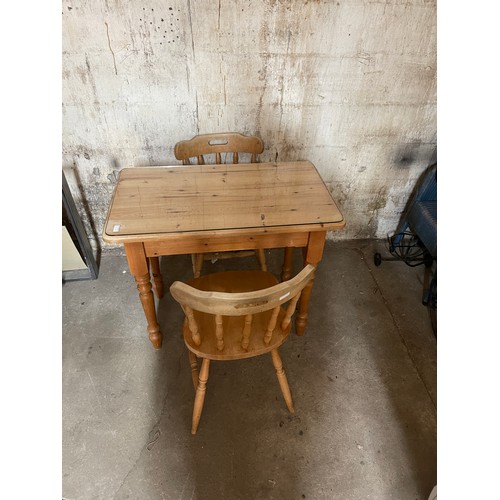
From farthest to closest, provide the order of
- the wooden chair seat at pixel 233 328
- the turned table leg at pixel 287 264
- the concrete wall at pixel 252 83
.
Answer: the turned table leg at pixel 287 264, the concrete wall at pixel 252 83, the wooden chair seat at pixel 233 328

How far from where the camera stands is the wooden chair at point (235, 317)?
96cm

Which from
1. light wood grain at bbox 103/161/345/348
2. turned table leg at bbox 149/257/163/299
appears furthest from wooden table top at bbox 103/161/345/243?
turned table leg at bbox 149/257/163/299

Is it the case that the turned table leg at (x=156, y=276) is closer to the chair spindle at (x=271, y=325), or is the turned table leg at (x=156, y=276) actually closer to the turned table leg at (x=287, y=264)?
the turned table leg at (x=287, y=264)

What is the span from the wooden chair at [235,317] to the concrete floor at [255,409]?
129 mm

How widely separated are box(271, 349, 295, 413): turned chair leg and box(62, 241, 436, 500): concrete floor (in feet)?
0.22

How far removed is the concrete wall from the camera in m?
1.53

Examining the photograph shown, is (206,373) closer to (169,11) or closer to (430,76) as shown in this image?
(169,11)

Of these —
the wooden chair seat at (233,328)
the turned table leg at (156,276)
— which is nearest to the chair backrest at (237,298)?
the wooden chair seat at (233,328)

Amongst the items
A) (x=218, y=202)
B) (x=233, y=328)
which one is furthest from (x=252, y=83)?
(x=233, y=328)

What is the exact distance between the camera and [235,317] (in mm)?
1371

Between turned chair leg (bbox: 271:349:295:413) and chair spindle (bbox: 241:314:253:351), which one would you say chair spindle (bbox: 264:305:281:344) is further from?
turned chair leg (bbox: 271:349:295:413)

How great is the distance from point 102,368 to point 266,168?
4.25 feet

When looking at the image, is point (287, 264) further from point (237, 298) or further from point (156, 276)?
point (237, 298)

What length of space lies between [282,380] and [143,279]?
74cm
